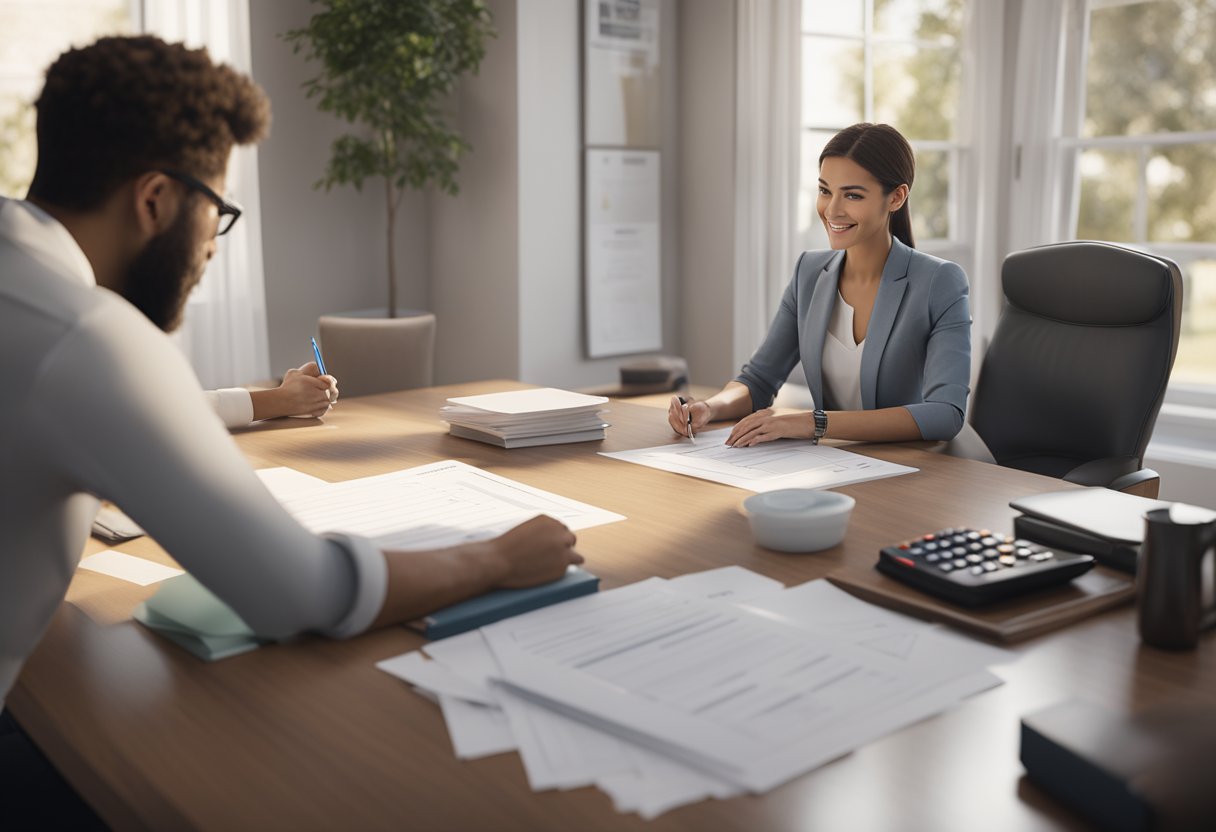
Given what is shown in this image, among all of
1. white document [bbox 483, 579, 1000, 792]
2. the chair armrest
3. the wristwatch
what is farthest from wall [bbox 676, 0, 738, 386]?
white document [bbox 483, 579, 1000, 792]

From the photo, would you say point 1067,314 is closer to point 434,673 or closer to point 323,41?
point 434,673

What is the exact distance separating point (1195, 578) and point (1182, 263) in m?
3.42

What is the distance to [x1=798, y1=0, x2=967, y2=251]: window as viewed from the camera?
445cm

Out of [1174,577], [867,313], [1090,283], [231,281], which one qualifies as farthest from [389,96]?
[1174,577]

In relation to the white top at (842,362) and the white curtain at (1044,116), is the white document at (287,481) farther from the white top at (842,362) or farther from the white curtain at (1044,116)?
the white curtain at (1044,116)

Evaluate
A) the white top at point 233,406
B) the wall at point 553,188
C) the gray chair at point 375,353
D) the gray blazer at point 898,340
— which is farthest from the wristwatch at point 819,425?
the wall at point 553,188

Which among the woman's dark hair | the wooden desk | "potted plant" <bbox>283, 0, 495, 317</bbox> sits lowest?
the wooden desk

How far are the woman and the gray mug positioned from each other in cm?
105

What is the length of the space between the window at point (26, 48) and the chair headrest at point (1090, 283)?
3.04 metres

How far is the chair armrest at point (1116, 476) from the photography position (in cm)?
218

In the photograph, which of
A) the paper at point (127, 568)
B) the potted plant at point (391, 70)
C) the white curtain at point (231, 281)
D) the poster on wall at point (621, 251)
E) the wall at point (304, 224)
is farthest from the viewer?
the poster on wall at point (621, 251)

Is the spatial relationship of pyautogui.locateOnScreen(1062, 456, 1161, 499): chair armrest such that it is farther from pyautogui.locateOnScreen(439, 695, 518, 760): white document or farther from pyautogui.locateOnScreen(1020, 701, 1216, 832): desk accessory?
pyautogui.locateOnScreen(439, 695, 518, 760): white document

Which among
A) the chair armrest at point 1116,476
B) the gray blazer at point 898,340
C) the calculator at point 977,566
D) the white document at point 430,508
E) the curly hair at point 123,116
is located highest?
the curly hair at point 123,116

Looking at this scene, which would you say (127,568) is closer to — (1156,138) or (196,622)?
(196,622)
